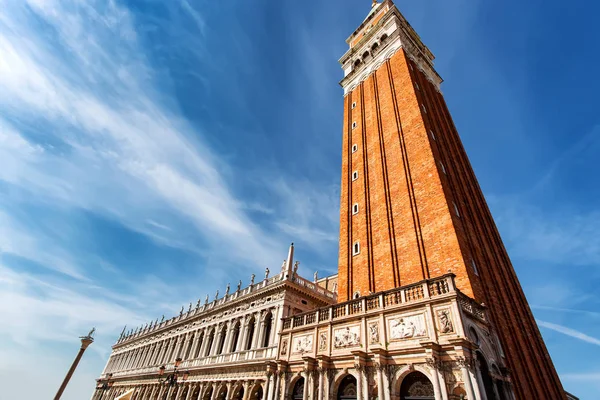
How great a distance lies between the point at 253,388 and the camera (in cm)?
2305

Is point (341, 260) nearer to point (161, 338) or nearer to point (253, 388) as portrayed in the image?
point (253, 388)

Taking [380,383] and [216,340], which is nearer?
[380,383]

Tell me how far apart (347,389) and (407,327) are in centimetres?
405

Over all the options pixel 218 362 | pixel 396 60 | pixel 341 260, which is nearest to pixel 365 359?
pixel 341 260

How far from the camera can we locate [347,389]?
13.8m

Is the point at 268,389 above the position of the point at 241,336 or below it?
below

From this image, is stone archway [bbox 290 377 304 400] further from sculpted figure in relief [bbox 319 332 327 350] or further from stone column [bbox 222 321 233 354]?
stone column [bbox 222 321 233 354]

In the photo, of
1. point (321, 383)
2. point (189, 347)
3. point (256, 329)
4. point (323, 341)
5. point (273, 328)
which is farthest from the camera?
point (189, 347)

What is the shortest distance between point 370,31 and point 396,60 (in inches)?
301

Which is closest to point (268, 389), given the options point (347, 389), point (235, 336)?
point (347, 389)

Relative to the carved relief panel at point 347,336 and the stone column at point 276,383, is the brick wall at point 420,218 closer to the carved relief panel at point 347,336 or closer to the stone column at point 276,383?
the carved relief panel at point 347,336

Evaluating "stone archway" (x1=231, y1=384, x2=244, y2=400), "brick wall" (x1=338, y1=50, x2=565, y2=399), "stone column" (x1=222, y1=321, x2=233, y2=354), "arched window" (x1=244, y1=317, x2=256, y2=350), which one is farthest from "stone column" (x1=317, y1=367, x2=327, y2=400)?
"stone column" (x1=222, y1=321, x2=233, y2=354)

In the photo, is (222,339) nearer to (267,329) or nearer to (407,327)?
(267,329)

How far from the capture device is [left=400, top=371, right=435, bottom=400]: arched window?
11.3 m
